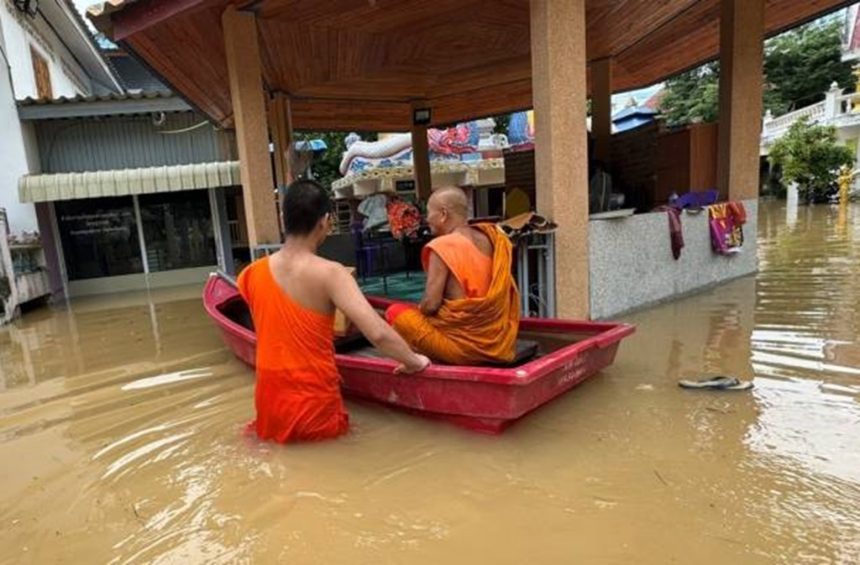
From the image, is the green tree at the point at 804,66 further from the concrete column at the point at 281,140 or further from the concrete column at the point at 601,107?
the concrete column at the point at 281,140

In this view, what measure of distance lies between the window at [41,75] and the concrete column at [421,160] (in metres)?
8.07

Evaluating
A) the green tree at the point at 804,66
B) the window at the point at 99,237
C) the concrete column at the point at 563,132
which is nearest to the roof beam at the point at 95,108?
the window at the point at 99,237

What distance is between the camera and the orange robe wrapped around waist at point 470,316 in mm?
3432

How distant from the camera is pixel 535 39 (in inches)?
201

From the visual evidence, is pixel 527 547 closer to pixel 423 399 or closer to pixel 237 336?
pixel 423 399

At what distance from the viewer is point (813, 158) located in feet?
76.1

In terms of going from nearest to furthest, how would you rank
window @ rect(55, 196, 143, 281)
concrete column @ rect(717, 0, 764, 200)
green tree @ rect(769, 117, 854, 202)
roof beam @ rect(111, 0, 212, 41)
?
1. roof beam @ rect(111, 0, 212, 41)
2. concrete column @ rect(717, 0, 764, 200)
3. window @ rect(55, 196, 143, 281)
4. green tree @ rect(769, 117, 854, 202)

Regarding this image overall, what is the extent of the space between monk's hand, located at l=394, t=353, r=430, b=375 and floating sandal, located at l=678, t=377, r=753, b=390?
1908 mm

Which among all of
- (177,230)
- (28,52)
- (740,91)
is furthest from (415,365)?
(28,52)

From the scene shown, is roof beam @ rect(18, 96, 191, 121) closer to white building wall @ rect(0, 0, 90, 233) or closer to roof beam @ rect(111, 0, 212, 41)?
white building wall @ rect(0, 0, 90, 233)

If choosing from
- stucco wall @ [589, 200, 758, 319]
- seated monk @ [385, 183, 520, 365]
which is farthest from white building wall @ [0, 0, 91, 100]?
stucco wall @ [589, 200, 758, 319]

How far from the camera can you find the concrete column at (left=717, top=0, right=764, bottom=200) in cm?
700

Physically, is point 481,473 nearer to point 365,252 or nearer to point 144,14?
point 144,14

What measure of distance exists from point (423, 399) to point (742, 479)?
1741 millimetres
